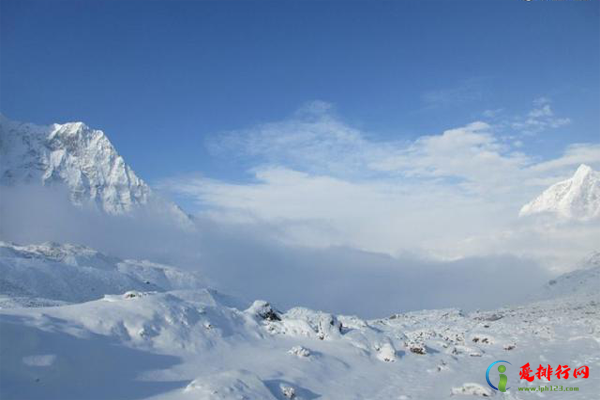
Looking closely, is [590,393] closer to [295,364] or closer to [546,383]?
[546,383]

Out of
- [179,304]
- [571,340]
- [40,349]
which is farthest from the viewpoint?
[571,340]

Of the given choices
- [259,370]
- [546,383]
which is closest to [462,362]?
[546,383]

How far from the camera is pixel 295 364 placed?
23.5m

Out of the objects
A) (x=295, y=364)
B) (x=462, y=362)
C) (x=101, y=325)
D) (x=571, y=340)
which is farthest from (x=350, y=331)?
(x=571, y=340)

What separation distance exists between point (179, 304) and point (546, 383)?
2086 centimetres

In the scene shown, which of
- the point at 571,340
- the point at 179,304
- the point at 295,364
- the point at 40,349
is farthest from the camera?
Answer: the point at 571,340

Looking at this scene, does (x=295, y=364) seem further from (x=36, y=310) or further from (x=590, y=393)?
(x=590, y=393)

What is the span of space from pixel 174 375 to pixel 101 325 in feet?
14.8

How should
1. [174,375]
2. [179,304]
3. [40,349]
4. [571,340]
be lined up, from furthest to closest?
1. [571,340]
2. [179,304]
3. [174,375]
4. [40,349]

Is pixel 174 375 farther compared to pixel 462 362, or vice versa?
pixel 462 362

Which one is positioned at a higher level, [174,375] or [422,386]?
[174,375]

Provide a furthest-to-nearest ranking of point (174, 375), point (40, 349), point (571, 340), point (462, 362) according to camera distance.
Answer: point (571, 340) < point (462, 362) < point (174, 375) < point (40, 349)

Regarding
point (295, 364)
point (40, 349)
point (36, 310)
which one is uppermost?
point (36, 310)

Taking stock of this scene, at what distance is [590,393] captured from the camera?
2158 centimetres
